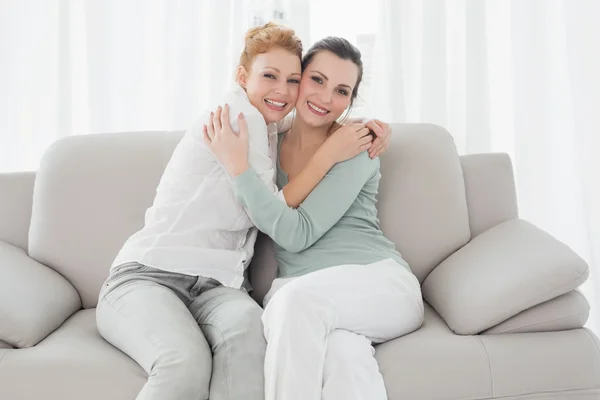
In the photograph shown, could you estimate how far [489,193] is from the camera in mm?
2045

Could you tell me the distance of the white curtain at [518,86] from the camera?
96.4 inches

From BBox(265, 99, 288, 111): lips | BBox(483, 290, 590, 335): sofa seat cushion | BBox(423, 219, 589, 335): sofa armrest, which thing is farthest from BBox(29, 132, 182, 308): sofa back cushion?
BBox(483, 290, 590, 335): sofa seat cushion

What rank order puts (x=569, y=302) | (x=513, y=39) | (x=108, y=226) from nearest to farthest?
1. (x=569, y=302)
2. (x=108, y=226)
3. (x=513, y=39)

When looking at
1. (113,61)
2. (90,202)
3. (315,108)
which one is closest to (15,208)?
(90,202)

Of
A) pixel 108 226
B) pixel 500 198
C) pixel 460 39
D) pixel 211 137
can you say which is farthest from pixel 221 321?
pixel 460 39

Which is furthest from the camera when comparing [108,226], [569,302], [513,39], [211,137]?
[513,39]

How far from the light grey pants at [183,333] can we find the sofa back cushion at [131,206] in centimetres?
29

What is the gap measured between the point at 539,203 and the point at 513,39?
2.04 feet

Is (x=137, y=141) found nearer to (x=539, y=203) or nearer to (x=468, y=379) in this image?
(x=468, y=379)

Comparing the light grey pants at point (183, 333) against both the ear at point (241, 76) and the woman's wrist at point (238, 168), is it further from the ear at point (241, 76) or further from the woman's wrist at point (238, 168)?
the ear at point (241, 76)

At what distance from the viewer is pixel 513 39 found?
2.46 m

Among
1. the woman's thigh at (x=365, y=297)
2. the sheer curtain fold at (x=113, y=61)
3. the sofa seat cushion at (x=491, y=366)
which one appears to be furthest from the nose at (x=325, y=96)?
the sheer curtain fold at (x=113, y=61)

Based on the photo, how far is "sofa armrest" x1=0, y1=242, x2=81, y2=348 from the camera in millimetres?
1546

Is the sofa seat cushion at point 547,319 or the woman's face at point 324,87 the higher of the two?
the woman's face at point 324,87
